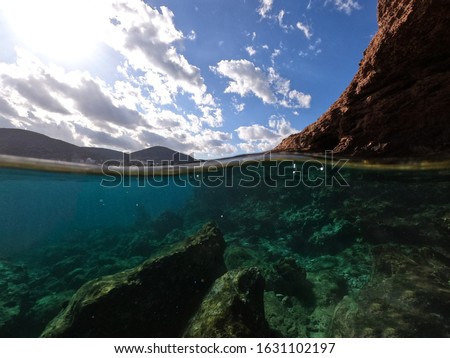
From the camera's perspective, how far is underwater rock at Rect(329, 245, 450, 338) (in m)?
7.15

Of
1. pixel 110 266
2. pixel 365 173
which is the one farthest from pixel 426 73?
pixel 110 266

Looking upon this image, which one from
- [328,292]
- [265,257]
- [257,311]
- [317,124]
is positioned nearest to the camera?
[257,311]

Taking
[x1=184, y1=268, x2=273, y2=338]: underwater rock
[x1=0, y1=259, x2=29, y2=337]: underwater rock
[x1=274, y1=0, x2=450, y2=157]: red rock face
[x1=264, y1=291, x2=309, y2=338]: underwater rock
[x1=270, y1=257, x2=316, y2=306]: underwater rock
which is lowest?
[x1=0, y1=259, x2=29, y2=337]: underwater rock

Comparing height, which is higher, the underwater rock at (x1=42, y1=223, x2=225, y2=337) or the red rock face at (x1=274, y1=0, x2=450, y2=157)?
the red rock face at (x1=274, y1=0, x2=450, y2=157)

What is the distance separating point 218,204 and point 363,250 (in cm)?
1818

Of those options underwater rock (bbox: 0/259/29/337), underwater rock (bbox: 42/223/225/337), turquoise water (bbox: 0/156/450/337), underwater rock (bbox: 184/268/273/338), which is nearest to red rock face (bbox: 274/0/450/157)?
turquoise water (bbox: 0/156/450/337)

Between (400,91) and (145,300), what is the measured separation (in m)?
10.5

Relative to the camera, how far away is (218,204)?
96.7 ft

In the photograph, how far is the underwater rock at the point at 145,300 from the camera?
7738 millimetres

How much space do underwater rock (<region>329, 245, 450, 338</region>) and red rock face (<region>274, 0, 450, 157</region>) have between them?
15.0ft

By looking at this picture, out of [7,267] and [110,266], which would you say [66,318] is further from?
[7,267]

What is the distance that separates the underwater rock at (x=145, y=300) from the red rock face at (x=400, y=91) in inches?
286

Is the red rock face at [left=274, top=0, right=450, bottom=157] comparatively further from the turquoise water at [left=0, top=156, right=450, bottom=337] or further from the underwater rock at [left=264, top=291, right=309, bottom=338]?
the underwater rock at [left=264, top=291, right=309, bottom=338]

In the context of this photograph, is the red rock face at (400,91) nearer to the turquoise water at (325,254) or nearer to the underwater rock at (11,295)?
the turquoise water at (325,254)
